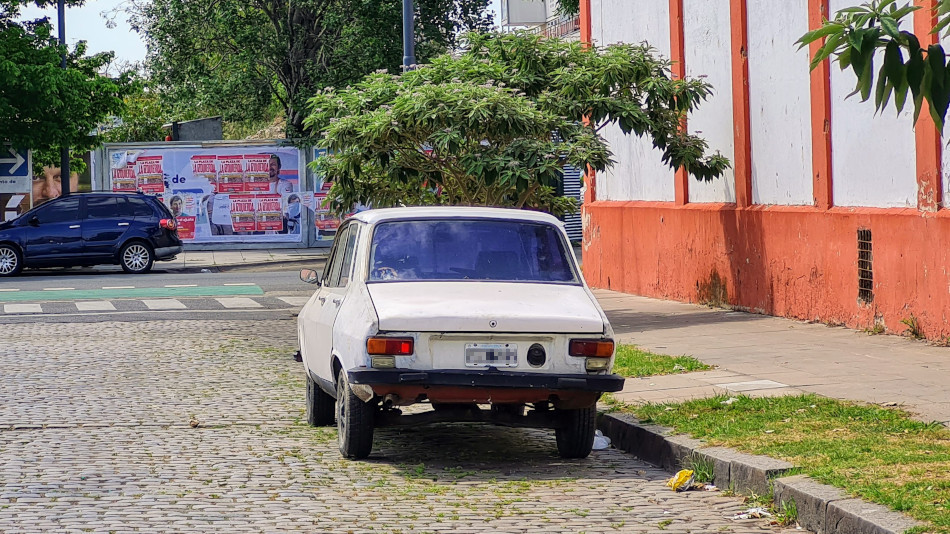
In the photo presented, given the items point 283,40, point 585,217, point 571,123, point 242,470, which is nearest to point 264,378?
point 242,470

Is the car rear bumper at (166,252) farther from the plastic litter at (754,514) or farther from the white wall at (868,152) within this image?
the plastic litter at (754,514)

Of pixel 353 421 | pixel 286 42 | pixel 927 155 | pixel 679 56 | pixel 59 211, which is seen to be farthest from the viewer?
pixel 286 42

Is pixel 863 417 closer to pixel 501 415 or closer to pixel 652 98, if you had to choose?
pixel 501 415

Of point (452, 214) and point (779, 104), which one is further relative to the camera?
point (779, 104)

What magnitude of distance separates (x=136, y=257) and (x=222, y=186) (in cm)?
709

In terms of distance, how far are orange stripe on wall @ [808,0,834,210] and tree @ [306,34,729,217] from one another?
1908 mm

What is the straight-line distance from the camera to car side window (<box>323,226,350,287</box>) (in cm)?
920

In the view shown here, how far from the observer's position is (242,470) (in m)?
7.85

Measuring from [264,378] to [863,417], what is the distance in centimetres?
594

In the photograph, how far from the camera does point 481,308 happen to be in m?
7.59

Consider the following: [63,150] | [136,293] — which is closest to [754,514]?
[136,293]

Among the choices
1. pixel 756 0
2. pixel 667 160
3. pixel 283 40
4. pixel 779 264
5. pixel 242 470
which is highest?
pixel 283 40

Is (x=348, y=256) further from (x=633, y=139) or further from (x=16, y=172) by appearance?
(x=16, y=172)

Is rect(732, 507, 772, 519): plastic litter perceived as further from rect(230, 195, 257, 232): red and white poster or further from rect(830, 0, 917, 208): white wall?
rect(230, 195, 257, 232): red and white poster
